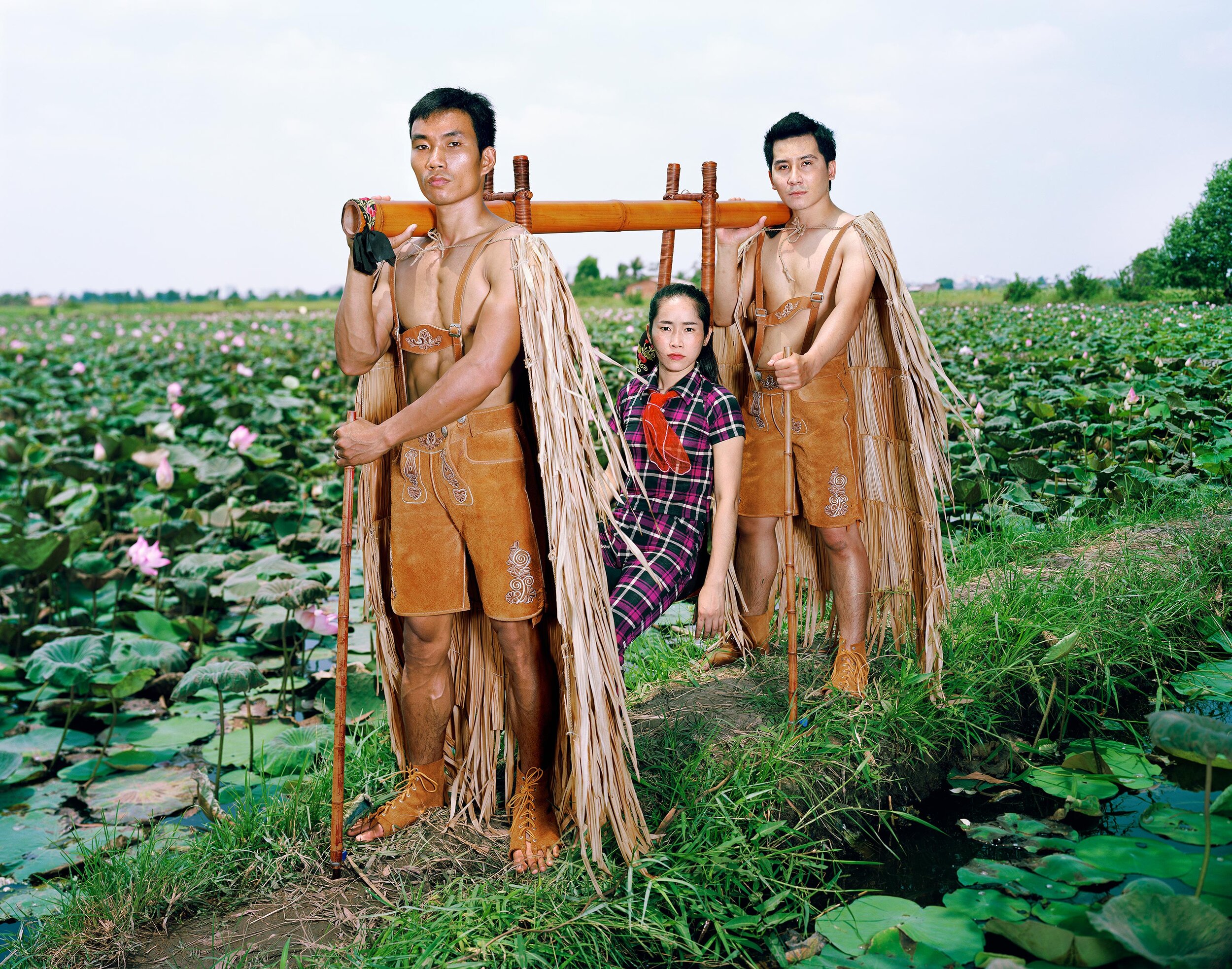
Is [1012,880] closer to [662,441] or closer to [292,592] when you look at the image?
[662,441]

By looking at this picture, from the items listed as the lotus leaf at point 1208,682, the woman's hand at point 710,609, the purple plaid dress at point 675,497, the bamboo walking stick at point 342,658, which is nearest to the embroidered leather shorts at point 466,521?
the bamboo walking stick at point 342,658

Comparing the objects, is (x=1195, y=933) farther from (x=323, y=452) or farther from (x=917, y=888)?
(x=323, y=452)

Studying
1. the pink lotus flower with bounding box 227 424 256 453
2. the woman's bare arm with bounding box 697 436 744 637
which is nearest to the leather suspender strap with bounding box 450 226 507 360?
the woman's bare arm with bounding box 697 436 744 637

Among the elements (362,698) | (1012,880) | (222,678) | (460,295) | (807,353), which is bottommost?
(1012,880)

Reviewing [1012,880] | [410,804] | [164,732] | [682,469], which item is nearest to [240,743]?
[164,732]

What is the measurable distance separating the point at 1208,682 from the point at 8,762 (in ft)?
12.4

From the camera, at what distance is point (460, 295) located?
2135 millimetres

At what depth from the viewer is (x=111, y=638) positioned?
3.11 meters

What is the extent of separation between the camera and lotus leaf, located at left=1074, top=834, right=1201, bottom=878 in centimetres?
222

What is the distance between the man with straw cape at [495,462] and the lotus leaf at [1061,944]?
0.83 metres

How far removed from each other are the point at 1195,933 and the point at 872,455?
1765mm

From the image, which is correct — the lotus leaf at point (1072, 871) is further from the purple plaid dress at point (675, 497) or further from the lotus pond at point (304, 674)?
the purple plaid dress at point (675, 497)

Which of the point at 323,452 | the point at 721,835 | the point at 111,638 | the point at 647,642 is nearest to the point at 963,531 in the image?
the point at 647,642

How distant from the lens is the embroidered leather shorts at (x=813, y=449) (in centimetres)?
296
